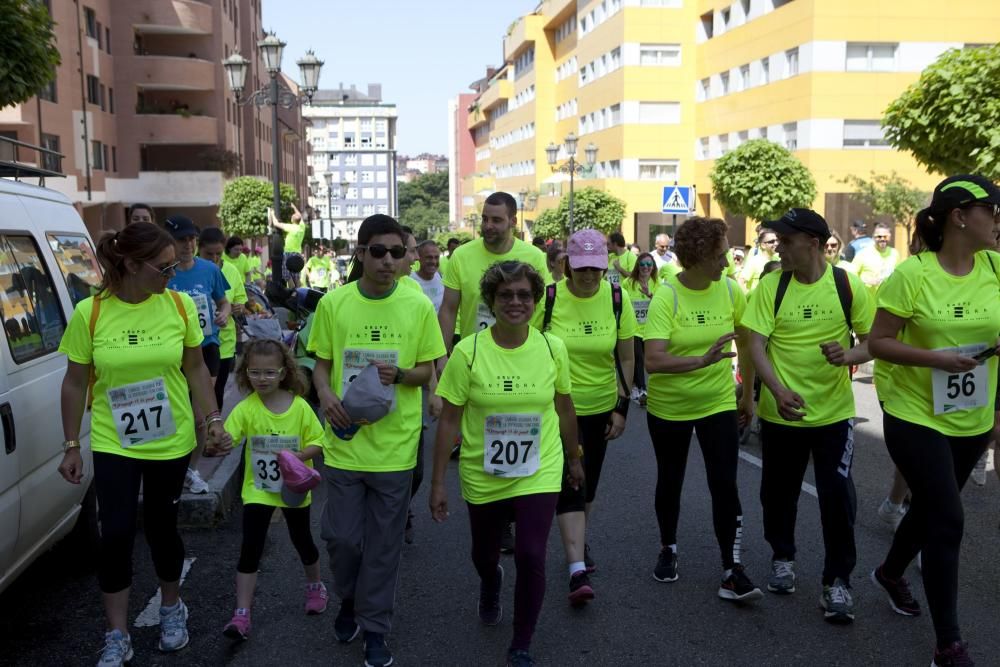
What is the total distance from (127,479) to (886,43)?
126 feet

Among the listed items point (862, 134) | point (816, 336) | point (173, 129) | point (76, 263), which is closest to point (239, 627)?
point (76, 263)

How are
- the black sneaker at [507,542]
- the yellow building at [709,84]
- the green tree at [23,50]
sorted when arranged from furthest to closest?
1. the yellow building at [709,84]
2. the green tree at [23,50]
3. the black sneaker at [507,542]

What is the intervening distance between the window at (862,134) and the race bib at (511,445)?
1433 inches

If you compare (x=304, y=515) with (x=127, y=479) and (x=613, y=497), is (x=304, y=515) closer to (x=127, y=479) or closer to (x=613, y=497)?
(x=127, y=479)

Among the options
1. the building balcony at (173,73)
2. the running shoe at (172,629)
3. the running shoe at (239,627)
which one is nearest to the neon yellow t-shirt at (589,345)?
the running shoe at (239,627)

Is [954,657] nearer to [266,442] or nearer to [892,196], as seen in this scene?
[266,442]

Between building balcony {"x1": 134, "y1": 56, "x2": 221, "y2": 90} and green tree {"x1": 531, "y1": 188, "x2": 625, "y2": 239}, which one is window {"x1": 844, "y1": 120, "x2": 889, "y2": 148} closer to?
green tree {"x1": 531, "y1": 188, "x2": 625, "y2": 239}

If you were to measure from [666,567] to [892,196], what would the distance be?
108 ft

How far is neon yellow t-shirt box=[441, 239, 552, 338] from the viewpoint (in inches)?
260

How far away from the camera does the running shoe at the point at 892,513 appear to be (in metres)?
6.70

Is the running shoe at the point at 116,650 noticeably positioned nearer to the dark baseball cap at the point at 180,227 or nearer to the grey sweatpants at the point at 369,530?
the grey sweatpants at the point at 369,530

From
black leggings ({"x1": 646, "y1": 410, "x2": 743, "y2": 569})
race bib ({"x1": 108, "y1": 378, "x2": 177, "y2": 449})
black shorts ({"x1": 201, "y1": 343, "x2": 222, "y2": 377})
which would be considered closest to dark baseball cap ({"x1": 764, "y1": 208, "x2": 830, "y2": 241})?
black leggings ({"x1": 646, "y1": 410, "x2": 743, "y2": 569})

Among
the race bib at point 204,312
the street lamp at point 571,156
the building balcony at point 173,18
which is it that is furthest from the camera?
the building balcony at point 173,18

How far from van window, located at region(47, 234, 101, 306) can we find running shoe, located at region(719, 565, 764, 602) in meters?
3.66
